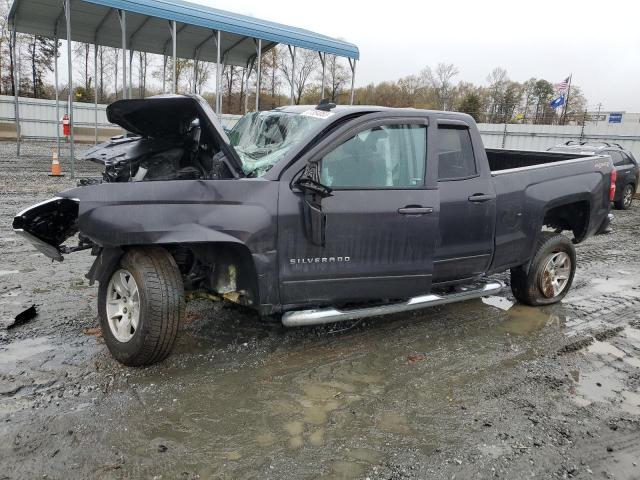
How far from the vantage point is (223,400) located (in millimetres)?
3217

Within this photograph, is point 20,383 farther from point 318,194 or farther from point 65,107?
point 65,107

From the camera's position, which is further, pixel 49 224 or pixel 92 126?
pixel 92 126

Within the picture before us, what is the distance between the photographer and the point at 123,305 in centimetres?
356

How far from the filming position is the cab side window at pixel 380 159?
12.2 ft

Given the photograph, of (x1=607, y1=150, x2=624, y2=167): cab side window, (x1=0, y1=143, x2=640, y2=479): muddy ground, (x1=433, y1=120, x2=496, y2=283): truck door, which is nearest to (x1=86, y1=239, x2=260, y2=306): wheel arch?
(x1=0, y1=143, x2=640, y2=479): muddy ground

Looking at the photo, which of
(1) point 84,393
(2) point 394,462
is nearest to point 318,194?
(2) point 394,462

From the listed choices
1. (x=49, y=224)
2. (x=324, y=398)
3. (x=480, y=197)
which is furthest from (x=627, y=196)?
(x=49, y=224)

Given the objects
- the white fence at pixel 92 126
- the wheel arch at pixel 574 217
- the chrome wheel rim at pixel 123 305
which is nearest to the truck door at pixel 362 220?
the chrome wheel rim at pixel 123 305

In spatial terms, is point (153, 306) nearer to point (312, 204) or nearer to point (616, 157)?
point (312, 204)

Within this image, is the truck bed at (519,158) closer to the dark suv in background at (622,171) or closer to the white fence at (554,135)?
the dark suv in background at (622,171)

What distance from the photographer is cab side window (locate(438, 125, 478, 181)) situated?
4.30 meters

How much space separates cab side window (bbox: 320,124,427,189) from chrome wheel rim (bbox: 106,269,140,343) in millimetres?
1585

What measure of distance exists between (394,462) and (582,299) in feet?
13.6

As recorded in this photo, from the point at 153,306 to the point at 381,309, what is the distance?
1.71 metres
